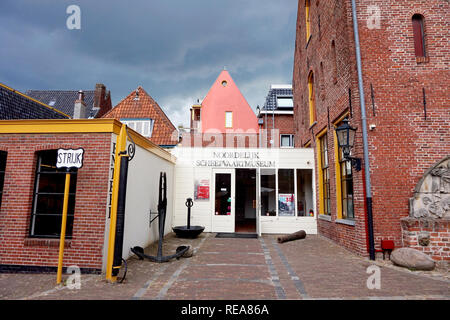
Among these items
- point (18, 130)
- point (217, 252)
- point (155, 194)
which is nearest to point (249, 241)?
point (217, 252)

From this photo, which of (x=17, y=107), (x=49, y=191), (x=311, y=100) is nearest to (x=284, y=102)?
(x=311, y=100)

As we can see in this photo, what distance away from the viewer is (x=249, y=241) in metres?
9.16

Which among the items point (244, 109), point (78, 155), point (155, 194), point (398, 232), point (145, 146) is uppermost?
point (244, 109)

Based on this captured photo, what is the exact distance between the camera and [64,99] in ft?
84.7

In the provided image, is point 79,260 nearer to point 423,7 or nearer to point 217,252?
point 217,252

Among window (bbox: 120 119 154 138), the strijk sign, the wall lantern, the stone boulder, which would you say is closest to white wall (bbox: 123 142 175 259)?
the strijk sign

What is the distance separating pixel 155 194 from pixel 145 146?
1769mm

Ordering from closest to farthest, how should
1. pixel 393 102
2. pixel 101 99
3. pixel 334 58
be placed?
pixel 393 102 < pixel 334 58 < pixel 101 99

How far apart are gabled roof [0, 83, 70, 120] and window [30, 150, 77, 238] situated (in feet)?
14.7

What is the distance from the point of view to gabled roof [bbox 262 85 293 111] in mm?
20062

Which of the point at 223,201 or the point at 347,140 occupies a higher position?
the point at 347,140

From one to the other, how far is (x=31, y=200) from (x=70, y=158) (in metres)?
1.71

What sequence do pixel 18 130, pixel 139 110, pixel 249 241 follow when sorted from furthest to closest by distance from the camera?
pixel 139 110 < pixel 249 241 < pixel 18 130

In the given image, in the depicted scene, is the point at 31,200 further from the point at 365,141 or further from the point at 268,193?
the point at 268,193
